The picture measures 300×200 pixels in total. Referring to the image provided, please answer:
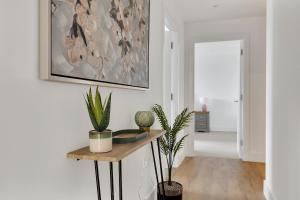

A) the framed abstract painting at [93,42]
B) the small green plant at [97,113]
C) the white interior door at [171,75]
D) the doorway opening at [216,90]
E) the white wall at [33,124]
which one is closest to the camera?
the white wall at [33,124]

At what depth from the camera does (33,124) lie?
31.7 inches

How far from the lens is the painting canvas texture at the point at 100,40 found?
91 cm

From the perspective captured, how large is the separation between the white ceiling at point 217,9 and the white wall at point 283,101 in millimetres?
967

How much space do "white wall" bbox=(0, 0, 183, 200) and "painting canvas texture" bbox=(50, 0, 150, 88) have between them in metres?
0.08

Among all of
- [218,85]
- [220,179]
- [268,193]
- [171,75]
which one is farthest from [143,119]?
[218,85]

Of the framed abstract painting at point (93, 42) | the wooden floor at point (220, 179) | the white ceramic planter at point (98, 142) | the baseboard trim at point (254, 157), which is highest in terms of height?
the framed abstract painting at point (93, 42)

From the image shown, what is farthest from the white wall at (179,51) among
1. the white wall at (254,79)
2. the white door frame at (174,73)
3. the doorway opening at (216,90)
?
the doorway opening at (216,90)

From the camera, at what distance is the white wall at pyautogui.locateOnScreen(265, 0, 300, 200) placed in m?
1.58

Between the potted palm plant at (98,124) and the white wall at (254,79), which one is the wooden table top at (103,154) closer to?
the potted palm plant at (98,124)

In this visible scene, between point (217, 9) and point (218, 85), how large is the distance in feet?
12.5

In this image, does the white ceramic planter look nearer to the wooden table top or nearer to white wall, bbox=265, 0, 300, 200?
the wooden table top

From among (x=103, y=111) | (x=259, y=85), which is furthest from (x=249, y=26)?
(x=103, y=111)

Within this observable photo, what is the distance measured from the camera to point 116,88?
1.44 m

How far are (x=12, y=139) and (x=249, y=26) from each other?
4074 millimetres
